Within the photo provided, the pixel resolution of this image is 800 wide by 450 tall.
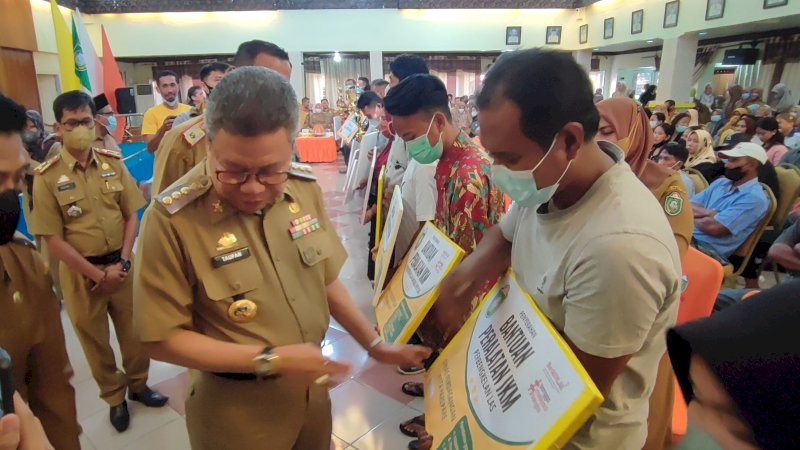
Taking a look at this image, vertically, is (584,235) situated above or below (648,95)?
below

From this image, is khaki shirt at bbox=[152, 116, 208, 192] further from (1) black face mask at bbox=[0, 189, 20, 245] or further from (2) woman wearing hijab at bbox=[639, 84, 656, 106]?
(2) woman wearing hijab at bbox=[639, 84, 656, 106]

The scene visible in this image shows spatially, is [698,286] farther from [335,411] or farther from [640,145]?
[335,411]

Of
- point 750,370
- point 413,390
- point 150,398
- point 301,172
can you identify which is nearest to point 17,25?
point 150,398

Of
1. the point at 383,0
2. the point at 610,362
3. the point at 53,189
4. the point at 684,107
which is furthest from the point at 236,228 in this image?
the point at 383,0

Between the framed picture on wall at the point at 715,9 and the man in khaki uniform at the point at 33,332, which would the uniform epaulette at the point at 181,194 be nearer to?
the man in khaki uniform at the point at 33,332

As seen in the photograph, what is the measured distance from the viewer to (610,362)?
0.79 metres

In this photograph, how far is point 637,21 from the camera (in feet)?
40.7

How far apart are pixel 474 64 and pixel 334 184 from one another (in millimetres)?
10129

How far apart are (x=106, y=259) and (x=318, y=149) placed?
339 inches

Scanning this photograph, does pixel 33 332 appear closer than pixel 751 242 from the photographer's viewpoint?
Yes

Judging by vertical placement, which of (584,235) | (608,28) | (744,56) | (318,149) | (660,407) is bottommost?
(318,149)

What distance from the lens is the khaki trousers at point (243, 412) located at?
3.61ft

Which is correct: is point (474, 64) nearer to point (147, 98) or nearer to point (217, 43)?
point (217, 43)

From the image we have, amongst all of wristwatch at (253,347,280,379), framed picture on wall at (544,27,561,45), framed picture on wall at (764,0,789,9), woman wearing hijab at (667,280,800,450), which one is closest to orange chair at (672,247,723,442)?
woman wearing hijab at (667,280,800,450)
